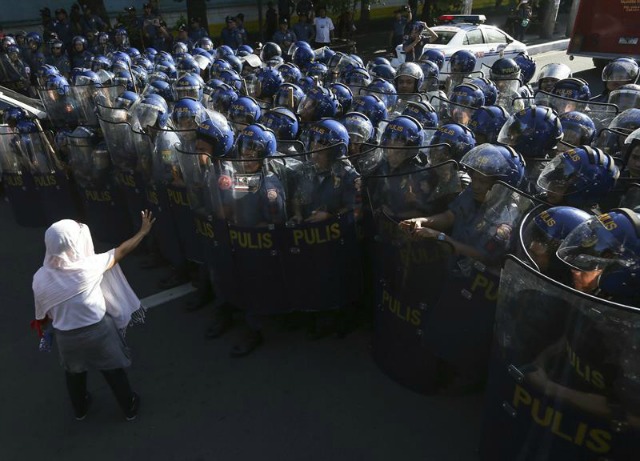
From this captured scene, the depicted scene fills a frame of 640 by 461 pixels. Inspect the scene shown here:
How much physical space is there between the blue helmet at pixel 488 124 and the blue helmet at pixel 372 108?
111cm

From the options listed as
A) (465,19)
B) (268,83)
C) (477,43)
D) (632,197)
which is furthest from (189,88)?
(465,19)

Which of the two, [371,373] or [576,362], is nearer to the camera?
[576,362]

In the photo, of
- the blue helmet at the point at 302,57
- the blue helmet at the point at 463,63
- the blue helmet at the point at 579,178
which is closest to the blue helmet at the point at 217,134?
the blue helmet at the point at 579,178

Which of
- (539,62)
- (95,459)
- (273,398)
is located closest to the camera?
(95,459)

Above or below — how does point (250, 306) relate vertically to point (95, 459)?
above

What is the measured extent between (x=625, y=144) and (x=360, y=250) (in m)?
2.63

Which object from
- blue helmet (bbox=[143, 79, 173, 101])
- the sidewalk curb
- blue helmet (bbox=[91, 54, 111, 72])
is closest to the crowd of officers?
blue helmet (bbox=[143, 79, 173, 101])

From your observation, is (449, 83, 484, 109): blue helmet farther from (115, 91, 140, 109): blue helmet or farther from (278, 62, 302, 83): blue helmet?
(115, 91, 140, 109): blue helmet

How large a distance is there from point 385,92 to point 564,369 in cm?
534

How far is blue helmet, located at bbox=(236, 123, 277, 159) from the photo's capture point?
456cm

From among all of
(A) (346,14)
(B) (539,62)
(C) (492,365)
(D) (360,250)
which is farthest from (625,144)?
(A) (346,14)

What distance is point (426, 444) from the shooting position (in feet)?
12.7

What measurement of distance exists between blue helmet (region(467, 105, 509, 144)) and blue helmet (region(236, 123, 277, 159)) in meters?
2.36

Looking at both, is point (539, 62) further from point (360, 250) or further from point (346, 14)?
point (360, 250)
